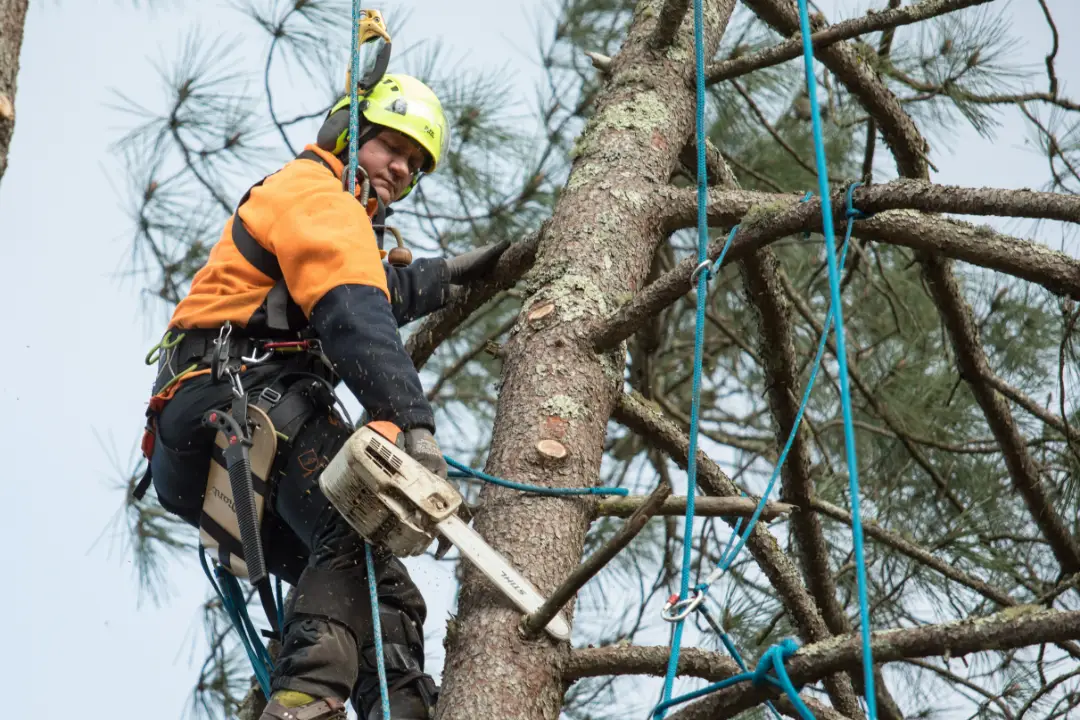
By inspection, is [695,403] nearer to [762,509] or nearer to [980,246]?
[762,509]

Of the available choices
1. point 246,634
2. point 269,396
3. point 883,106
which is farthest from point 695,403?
point 883,106

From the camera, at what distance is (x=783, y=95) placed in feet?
14.8

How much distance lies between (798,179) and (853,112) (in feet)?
2.26

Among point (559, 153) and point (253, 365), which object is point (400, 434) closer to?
point (253, 365)

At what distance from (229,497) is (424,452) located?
46cm

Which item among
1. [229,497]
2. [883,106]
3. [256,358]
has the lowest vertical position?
[229,497]

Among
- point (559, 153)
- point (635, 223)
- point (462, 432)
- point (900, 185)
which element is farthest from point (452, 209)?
point (900, 185)

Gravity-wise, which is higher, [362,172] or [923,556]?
[362,172]

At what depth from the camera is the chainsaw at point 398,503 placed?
7.12 ft

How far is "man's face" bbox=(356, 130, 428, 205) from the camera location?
9.91 ft

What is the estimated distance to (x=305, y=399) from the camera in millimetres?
2480

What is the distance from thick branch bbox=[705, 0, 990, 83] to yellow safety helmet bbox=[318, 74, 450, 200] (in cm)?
76

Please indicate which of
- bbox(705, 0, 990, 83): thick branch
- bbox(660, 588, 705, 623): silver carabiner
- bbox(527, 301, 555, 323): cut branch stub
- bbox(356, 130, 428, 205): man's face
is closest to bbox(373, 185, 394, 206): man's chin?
bbox(356, 130, 428, 205): man's face

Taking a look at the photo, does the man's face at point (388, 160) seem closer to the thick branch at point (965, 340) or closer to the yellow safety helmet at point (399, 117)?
the yellow safety helmet at point (399, 117)
